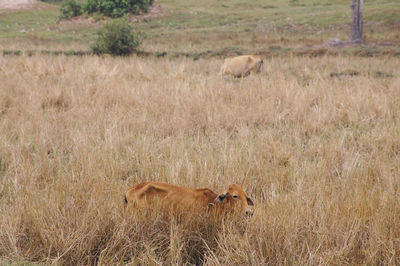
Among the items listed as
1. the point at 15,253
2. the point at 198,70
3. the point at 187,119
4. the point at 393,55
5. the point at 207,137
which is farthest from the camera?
the point at 393,55

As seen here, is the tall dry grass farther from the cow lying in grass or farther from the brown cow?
the cow lying in grass

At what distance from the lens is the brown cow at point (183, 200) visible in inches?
95.0

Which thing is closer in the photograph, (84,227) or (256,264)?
(256,264)

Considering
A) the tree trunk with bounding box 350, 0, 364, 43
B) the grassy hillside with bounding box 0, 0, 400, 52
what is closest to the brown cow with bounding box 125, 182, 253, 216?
the grassy hillside with bounding box 0, 0, 400, 52

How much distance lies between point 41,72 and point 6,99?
118 inches

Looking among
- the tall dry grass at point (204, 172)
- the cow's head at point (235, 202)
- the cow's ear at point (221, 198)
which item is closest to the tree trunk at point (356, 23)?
the tall dry grass at point (204, 172)

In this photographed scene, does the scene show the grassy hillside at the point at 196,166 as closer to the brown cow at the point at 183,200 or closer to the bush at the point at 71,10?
the brown cow at the point at 183,200

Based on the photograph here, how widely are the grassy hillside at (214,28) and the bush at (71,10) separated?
97 cm

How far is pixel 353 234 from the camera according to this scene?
2.19 m

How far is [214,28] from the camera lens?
25078 millimetres

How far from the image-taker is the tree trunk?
16.5 m

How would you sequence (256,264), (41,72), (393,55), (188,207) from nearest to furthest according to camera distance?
(256,264)
(188,207)
(41,72)
(393,55)

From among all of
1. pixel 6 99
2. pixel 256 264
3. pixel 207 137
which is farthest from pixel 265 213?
pixel 6 99

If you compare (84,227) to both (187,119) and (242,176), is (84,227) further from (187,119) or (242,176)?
(187,119)
